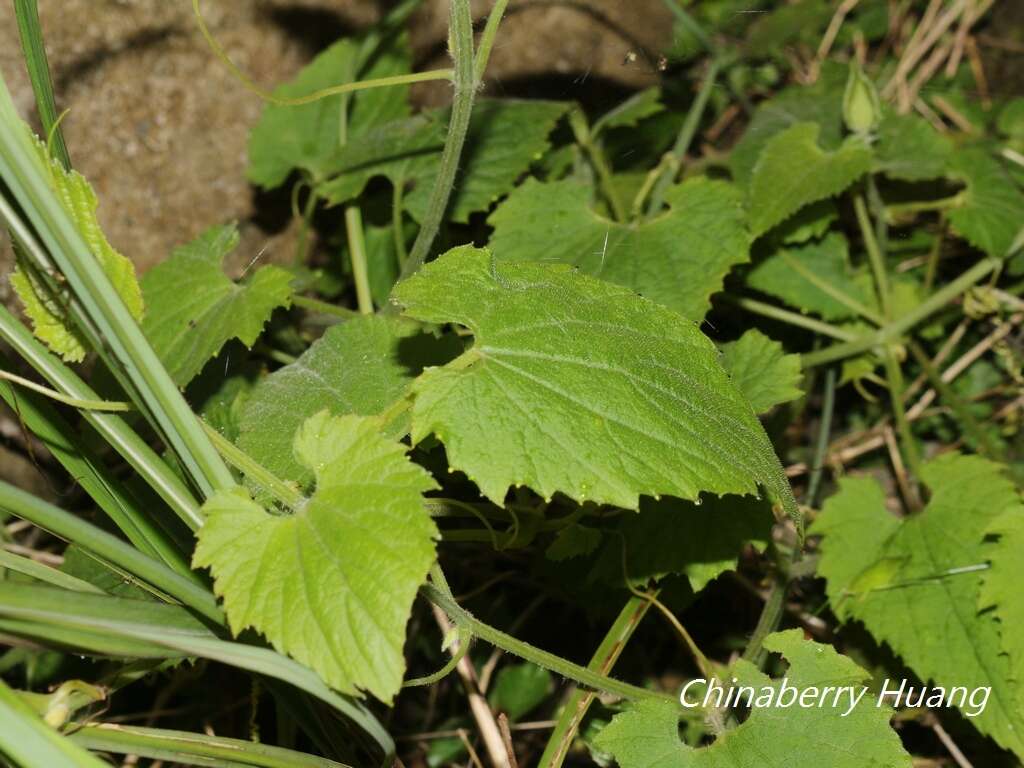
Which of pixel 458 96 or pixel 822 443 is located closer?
pixel 458 96

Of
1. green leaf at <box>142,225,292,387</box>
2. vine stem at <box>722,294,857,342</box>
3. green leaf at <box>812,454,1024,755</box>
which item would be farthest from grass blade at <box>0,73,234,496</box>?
vine stem at <box>722,294,857,342</box>

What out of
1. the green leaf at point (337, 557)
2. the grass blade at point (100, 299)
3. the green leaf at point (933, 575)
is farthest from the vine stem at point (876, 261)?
the grass blade at point (100, 299)

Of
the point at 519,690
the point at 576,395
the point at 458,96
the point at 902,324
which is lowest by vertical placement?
the point at 519,690

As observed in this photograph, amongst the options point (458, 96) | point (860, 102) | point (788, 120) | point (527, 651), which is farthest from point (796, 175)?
point (527, 651)

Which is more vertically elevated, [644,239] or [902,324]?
[644,239]

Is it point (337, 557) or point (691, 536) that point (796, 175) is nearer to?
point (691, 536)

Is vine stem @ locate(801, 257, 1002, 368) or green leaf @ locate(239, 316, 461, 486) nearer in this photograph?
green leaf @ locate(239, 316, 461, 486)

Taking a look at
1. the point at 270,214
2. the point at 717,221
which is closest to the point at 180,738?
the point at 717,221

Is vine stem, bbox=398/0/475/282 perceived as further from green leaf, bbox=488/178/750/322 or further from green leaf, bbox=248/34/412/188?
green leaf, bbox=248/34/412/188
